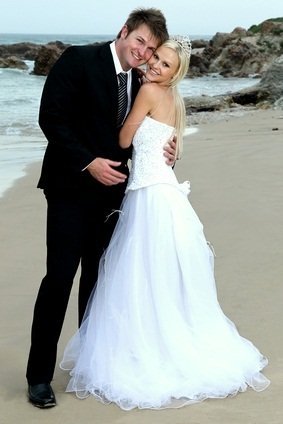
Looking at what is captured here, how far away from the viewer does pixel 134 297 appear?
11.9 ft

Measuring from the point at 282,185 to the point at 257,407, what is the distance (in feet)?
15.8

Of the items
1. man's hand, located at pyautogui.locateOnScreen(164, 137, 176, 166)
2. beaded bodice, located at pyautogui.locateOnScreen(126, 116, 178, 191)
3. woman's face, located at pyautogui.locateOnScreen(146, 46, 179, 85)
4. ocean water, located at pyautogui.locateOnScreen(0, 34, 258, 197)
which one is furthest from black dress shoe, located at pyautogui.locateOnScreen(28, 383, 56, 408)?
ocean water, located at pyautogui.locateOnScreen(0, 34, 258, 197)

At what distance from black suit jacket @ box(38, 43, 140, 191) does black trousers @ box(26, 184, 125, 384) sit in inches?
3.6

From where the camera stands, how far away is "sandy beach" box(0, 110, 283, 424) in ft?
11.4

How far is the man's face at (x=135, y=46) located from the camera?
345 centimetres

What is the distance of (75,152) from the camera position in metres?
3.41

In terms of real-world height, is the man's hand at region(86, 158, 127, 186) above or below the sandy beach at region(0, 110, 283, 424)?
above

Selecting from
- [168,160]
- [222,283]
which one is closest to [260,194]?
[222,283]

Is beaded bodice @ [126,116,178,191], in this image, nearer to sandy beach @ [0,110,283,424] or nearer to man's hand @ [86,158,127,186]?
man's hand @ [86,158,127,186]

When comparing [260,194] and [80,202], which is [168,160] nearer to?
[80,202]

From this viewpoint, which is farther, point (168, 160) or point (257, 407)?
point (168, 160)

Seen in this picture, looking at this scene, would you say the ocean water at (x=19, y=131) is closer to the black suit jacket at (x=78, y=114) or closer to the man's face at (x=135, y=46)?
the black suit jacket at (x=78, y=114)

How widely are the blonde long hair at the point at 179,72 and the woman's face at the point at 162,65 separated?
2cm

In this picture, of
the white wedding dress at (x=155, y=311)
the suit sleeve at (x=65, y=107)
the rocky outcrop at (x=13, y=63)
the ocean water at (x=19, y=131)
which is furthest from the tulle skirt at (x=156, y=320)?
the rocky outcrop at (x=13, y=63)
